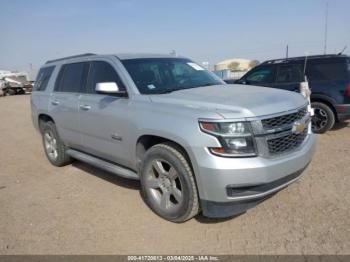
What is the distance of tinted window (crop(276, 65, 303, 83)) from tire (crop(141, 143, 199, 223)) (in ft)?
17.8

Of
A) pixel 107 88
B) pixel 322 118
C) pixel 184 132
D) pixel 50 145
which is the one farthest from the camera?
pixel 322 118

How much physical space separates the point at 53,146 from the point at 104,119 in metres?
2.30

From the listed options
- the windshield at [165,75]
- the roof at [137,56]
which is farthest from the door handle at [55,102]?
the windshield at [165,75]

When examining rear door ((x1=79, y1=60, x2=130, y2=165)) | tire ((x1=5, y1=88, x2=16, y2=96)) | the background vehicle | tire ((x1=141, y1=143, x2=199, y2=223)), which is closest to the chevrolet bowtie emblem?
tire ((x1=141, y1=143, x2=199, y2=223))

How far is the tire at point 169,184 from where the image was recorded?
10.8ft

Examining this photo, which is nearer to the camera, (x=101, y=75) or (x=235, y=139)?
(x=235, y=139)

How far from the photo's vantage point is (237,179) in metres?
2.96

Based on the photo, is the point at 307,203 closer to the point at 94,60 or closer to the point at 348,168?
the point at 348,168

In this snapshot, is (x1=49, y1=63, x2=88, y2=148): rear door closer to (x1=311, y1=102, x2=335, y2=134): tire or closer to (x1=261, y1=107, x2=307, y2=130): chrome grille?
(x1=261, y1=107, x2=307, y2=130): chrome grille

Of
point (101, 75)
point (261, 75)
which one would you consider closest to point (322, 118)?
point (261, 75)

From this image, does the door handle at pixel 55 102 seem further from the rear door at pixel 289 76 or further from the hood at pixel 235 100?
the rear door at pixel 289 76

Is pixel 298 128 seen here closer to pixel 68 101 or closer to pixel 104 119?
pixel 104 119

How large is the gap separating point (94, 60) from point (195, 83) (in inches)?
63.6

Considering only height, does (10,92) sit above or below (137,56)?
below
